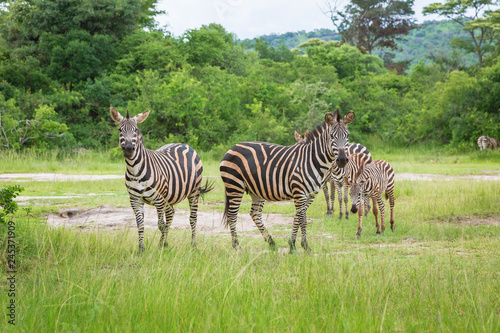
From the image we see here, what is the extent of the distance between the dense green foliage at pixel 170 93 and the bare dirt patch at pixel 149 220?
967cm

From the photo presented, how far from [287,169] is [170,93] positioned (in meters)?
14.1

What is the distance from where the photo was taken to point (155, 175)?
260 inches

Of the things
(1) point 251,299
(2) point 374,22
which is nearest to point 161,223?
(1) point 251,299

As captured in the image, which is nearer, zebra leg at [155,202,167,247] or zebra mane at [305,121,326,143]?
zebra leg at [155,202,167,247]

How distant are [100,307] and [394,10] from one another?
4781cm

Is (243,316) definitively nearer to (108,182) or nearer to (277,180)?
(277,180)

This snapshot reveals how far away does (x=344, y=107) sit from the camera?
1064 inches

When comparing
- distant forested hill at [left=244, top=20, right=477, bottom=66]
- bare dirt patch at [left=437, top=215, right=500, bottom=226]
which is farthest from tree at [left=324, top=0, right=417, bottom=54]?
bare dirt patch at [left=437, top=215, right=500, bottom=226]

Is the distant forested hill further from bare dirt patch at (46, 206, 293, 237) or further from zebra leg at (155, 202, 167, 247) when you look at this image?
zebra leg at (155, 202, 167, 247)

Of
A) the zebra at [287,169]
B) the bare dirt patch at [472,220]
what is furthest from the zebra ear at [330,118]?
the bare dirt patch at [472,220]

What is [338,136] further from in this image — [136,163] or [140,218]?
[140,218]

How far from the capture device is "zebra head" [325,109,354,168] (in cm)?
664

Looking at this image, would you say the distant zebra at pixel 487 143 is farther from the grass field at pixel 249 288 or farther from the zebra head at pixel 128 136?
the zebra head at pixel 128 136

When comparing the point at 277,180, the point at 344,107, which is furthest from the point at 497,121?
the point at 277,180
